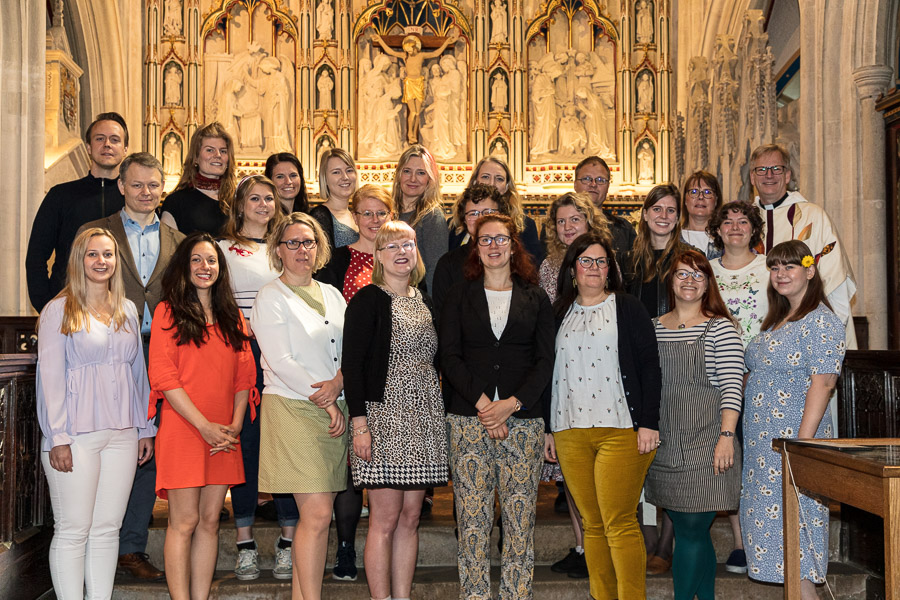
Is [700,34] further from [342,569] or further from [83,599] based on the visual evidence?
[83,599]

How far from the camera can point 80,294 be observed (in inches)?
136

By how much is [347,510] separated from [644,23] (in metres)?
8.16

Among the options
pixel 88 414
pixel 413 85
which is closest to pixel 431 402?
pixel 88 414

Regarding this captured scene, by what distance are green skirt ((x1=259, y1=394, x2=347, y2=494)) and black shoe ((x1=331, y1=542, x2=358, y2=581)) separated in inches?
19.2

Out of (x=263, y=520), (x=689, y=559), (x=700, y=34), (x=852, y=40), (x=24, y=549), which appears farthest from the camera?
(x=700, y=34)

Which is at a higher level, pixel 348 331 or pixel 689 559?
pixel 348 331

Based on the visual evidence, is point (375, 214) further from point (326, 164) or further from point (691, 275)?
point (691, 275)

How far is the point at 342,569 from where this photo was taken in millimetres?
3877

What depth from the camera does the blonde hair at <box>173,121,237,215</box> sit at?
416 centimetres

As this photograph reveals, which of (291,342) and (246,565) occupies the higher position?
(291,342)

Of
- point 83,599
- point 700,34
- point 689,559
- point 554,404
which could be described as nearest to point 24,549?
point 83,599

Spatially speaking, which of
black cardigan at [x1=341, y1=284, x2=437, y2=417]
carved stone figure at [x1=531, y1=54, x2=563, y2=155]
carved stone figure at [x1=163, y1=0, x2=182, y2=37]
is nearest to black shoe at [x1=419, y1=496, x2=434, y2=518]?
black cardigan at [x1=341, y1=284, x2=437, y2=417]

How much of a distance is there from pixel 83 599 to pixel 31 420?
86 centimetres

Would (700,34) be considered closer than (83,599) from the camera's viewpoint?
No
